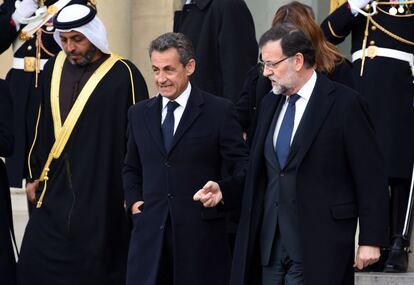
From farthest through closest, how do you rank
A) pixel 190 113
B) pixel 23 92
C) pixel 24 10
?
1. pixel 23 92
2. pixel 24 10
3. pixel 190 113

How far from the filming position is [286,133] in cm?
720

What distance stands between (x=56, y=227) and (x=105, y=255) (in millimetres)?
341

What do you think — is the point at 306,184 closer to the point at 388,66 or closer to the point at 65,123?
the point at 65,123

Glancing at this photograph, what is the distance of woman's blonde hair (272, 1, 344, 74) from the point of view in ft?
Result: 27.3

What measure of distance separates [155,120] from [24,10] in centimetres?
232

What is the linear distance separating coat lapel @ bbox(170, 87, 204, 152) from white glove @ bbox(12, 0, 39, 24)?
7.32 feet

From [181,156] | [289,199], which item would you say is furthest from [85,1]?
[289,199]

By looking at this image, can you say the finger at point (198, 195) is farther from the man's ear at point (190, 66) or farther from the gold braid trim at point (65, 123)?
the gold braid trim at point (65, 123)

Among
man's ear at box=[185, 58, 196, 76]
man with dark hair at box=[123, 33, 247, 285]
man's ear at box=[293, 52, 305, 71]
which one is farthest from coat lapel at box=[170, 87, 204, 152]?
man's ear at box=[293, 52, 305, 71]

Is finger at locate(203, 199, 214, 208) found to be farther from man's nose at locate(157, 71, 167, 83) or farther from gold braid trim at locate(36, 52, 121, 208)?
gold braid trim at locate(36, 52, 121, 208)

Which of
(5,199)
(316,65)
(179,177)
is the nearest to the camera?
(179,177)

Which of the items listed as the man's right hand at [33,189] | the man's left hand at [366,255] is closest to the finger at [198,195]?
the man's left hand at [366,255]

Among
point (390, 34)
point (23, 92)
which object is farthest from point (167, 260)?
point (23, 92)

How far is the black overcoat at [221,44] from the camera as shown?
29.9ft
